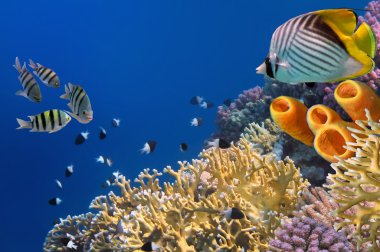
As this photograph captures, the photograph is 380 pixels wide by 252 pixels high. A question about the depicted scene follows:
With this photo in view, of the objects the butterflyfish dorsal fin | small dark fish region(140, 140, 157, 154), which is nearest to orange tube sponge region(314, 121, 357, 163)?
the butterflyfish dorsal fin

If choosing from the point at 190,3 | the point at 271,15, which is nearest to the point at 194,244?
the point at 271,15

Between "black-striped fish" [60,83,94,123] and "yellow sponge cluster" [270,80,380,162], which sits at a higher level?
"black-striped fish" [60,83,94,123]

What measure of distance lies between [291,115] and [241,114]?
4969 mm

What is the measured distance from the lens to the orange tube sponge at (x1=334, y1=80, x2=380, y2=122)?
10.2ft

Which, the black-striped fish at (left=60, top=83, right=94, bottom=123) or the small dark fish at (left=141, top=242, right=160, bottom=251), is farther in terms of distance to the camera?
the black-striped fish at (left=60, top=83, right=94, bottom=123)

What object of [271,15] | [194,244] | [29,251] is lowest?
[194,244]

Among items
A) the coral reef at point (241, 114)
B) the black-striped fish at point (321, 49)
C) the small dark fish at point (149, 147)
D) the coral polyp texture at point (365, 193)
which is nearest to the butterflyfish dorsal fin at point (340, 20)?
the black-striped fish at point (321, 49)

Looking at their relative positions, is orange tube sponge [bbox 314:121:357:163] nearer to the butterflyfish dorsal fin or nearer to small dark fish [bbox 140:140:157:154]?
the butterflyfish dorsal fin

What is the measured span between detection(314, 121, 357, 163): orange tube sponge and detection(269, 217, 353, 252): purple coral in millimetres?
779

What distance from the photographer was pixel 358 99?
122 inches

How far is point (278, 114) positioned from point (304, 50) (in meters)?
1.40

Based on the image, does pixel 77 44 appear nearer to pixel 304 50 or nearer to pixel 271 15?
pixel 271 15

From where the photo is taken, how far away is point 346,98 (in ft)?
10.5

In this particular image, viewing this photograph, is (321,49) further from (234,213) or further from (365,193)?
(234,213)
